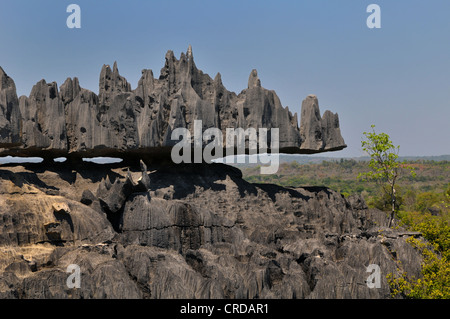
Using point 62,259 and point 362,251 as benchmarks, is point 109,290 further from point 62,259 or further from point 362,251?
point 362,251

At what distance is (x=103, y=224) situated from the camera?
2506 centimetres

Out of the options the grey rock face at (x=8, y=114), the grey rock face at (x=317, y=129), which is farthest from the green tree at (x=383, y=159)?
the grey rock face at (x=8, y=114)

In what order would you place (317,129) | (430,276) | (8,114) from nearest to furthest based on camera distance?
(430,276), (8,114), (317,129)

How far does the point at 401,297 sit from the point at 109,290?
1166cm

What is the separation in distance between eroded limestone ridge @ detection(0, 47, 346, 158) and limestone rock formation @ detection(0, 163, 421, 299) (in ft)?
5.97

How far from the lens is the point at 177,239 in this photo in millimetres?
25906

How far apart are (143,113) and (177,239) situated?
28.6 feet

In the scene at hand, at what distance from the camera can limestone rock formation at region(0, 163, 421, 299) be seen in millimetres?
19938

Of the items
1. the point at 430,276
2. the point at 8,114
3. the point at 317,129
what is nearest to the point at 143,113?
the point at 8,114

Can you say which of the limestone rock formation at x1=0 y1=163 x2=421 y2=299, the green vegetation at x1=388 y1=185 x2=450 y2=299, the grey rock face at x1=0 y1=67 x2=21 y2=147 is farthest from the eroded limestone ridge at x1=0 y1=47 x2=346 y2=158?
the green vegetation at x1=388 y1=185 x2=450 y2=299

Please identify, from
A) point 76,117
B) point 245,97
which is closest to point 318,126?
point 245,97

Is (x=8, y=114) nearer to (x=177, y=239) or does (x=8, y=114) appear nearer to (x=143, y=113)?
(x=143, y=113)

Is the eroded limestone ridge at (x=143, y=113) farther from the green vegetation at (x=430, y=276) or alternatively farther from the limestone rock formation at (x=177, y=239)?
the green vegetation at (x=430, y=276)

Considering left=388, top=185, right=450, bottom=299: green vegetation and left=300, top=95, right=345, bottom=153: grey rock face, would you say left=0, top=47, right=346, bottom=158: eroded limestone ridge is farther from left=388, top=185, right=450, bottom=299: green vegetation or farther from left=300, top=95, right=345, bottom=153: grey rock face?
left=388, top=185, right=450, bottom=299: green vegetation
